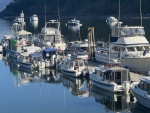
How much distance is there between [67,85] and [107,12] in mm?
137707

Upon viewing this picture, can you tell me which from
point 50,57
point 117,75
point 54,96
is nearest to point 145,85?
point 117,75

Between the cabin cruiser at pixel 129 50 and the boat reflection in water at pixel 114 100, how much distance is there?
6488mm

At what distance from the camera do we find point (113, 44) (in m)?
52.1

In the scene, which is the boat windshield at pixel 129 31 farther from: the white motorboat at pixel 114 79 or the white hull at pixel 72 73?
the white motorboat at pixel 114 79

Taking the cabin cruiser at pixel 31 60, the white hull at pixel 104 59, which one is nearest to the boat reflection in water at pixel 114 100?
the white hull at pixel 104 59

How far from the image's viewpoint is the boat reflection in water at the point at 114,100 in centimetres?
3594

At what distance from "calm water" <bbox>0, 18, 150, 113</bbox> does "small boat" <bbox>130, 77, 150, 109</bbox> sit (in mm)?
549

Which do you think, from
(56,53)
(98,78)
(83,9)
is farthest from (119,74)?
(83,9)

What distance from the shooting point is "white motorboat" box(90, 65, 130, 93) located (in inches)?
1512

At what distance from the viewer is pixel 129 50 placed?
49.9 m

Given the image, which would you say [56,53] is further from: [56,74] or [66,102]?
[66,102]

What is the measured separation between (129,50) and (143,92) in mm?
16224

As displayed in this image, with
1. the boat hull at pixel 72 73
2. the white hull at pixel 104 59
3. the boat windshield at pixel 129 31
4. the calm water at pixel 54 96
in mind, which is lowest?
the calm water at pixel 54 96

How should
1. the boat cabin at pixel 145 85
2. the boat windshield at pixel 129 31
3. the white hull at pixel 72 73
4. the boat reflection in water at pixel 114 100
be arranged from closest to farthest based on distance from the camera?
the boat cabin at pixel 145 85 < the boat reflection in water at pixel 114 100 < the white hull at pixel 72 73 < the boat windshield at pixel 129 31
